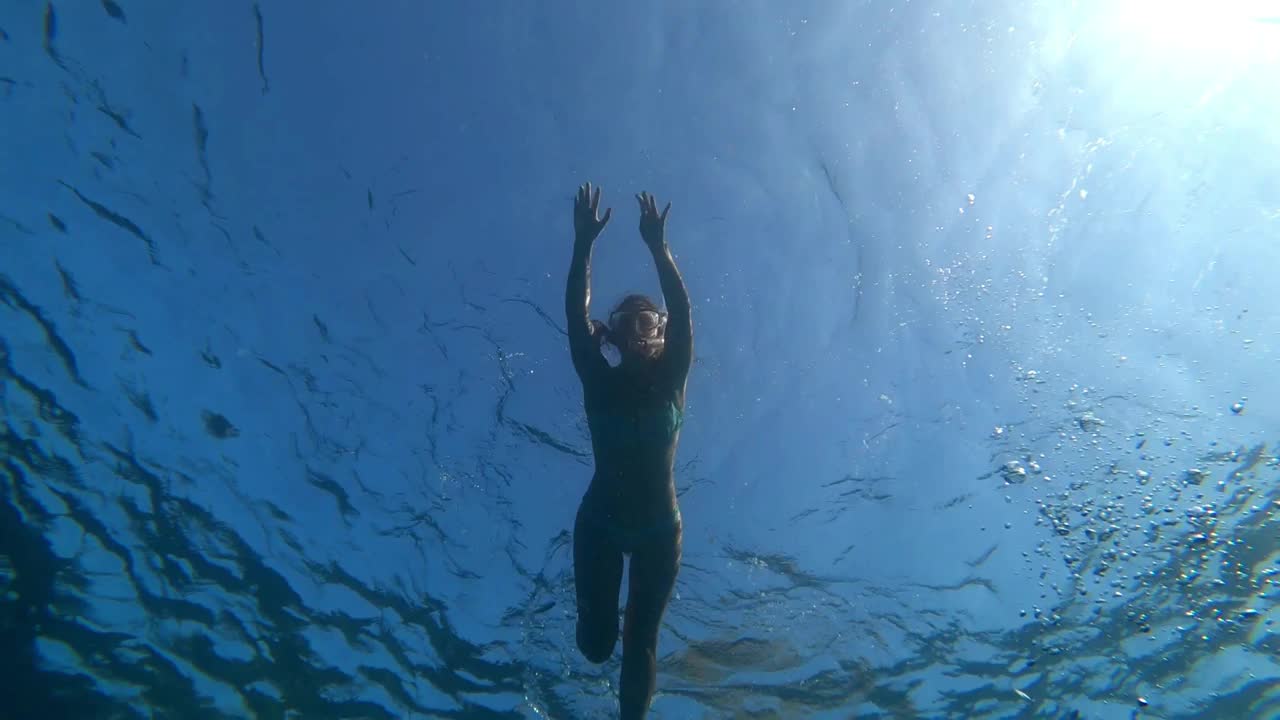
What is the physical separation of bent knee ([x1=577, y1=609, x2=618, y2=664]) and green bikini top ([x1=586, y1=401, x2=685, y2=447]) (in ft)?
5.67

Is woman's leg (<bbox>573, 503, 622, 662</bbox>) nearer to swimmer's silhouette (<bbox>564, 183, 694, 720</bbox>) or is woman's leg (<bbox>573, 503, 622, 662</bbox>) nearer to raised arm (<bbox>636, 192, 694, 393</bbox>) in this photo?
swimmer's silhouette (<bbox>564, 183, 694, 720</bbox>)

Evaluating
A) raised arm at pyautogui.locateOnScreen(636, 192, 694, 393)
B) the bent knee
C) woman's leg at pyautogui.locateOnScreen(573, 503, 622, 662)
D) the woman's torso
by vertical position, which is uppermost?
raised arm at pyautogui.locateOnScreen(636, 192, 694, 393)

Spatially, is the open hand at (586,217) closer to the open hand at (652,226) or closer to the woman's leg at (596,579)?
the open hand at (652,226)

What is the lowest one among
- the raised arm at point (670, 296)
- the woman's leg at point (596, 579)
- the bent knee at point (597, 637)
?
the bent knee at point (597, 637)

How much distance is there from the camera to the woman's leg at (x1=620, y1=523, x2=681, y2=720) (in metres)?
6.18

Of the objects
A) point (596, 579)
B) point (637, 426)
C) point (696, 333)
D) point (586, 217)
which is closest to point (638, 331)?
point (637, 426)

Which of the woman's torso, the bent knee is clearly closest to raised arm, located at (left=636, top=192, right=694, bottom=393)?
the woman's torso

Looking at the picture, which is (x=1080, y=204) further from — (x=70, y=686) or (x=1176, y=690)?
(x=70, y=686)

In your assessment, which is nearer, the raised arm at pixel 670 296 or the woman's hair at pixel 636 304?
the raised arm at pixel 670 296

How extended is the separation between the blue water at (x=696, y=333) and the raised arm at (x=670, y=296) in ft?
12.8

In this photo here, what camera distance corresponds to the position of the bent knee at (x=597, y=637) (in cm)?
646

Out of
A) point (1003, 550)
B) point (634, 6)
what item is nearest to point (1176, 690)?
point (1003, 550)

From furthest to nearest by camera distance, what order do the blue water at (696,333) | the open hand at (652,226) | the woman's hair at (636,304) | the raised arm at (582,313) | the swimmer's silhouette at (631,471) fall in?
the blue water at (696,333) < the woman's hair at (636,304) < the swimmer's silhouette at (631,471) < the raised arm at (582,313) < the open hand at (652,226)

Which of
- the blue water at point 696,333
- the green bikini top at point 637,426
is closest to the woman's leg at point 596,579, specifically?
the green bikini top at point 637,426
